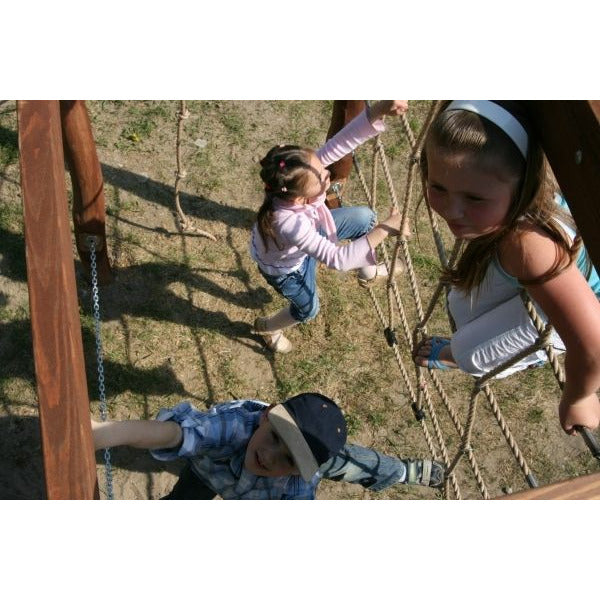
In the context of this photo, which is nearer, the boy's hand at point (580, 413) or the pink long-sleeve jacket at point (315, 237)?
the boy's hand at point (580, 413)

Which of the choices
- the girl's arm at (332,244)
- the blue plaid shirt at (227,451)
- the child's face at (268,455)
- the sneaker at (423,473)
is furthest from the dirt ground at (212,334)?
the child's face at (268,455)

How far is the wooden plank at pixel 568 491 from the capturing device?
3.58ft

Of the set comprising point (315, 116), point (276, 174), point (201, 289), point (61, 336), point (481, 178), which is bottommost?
point (61, 336)

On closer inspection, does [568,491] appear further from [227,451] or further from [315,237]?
[315,237]

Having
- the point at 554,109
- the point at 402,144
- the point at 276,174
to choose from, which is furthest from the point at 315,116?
the point at 554,109

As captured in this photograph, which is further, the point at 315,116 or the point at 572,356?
the point at 315,116

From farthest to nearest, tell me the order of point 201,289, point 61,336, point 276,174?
point 201,289 < point 276,174 < point 61,336

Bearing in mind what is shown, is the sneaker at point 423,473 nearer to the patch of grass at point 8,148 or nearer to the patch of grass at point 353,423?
the patch of grass at point 353,423

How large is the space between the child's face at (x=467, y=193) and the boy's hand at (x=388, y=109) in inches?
35.4

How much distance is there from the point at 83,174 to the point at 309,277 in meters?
0.90

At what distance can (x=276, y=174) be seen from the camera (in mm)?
2289

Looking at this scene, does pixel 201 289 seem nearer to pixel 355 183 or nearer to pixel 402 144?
pixel 355 183

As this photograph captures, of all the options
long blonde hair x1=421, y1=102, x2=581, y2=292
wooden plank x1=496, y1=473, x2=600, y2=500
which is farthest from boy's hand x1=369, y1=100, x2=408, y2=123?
wooden plank x1=496, y1=473, x2=600, y2=500

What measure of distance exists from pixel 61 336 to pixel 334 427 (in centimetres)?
96
